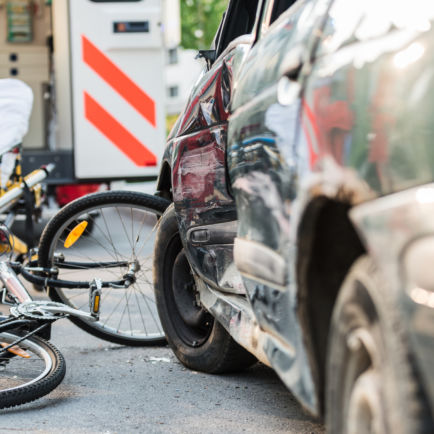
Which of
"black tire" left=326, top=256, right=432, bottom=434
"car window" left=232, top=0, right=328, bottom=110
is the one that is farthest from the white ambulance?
"black tire" left=326, top=256, right=432, bottom=434

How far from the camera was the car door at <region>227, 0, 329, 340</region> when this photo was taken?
221cm

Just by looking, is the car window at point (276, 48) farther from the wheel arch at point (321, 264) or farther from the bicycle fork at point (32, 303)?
the bicycle fork at point (32, 303)

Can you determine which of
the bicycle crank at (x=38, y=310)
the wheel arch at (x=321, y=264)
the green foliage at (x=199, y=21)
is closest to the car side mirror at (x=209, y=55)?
the bicycle crank at (x=38, y=310)

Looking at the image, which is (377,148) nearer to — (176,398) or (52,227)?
(176,398)

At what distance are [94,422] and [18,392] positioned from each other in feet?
1.03

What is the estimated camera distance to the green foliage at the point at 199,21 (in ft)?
91.4

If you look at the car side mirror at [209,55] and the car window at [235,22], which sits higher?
the car window at [235,22]

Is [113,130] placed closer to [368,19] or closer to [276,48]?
[276,48]

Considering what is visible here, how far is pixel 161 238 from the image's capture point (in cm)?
416

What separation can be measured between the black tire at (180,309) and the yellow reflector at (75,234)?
34 cm

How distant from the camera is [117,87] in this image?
→ 812 centimetres

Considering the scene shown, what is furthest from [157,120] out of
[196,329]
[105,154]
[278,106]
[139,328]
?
[278,106]

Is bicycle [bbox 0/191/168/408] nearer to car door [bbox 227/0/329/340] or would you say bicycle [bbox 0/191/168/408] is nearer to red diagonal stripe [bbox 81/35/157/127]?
car door [bbox 227/0/329/340]

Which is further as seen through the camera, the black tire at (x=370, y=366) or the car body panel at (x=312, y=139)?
the car body panel at (x=312, y=139)
